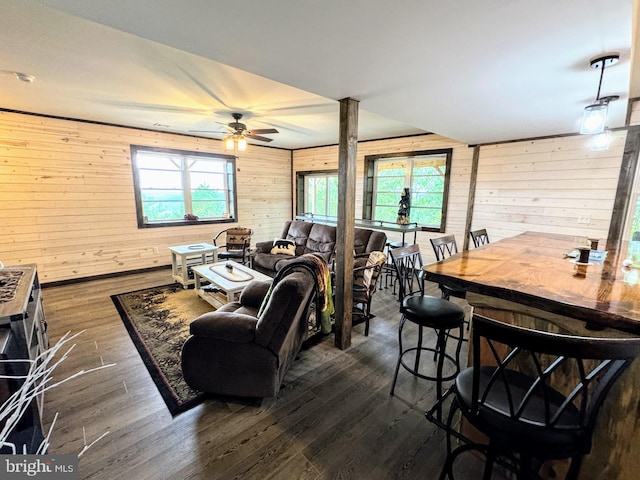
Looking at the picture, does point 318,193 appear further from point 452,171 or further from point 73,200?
point 73,200

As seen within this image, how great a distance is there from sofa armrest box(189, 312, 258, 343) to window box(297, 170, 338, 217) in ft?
16.4

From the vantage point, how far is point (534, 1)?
1308 millimetres

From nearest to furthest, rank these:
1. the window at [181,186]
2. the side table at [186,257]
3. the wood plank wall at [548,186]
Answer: the wood plank wall at [548,186] < the side table at [186,257] < the window at [181,186]

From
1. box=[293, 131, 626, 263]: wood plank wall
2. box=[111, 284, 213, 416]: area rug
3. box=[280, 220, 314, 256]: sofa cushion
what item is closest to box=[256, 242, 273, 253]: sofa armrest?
box=[280, 220, 314, 256]: sofa cushion

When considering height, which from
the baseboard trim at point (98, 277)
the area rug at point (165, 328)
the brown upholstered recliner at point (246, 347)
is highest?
the brown upholstered recliner at point (246, 347)

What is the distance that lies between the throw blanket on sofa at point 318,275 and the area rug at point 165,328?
36.0 inches

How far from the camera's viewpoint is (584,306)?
1.20m

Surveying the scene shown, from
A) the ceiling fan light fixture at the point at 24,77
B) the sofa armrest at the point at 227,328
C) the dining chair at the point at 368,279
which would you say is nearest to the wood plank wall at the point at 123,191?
the ceiling fan light fixture at the point at 24,77

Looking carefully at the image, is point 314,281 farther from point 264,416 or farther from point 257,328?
point 264,416

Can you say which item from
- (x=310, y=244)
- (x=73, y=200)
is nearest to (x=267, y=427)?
(x=310, y=244)

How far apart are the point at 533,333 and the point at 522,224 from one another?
13.7 feet

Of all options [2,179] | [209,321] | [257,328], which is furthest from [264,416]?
[2,179]

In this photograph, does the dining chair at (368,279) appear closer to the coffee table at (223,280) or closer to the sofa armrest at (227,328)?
the coffee table at (223,280)

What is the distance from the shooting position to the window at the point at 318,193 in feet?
22.6
